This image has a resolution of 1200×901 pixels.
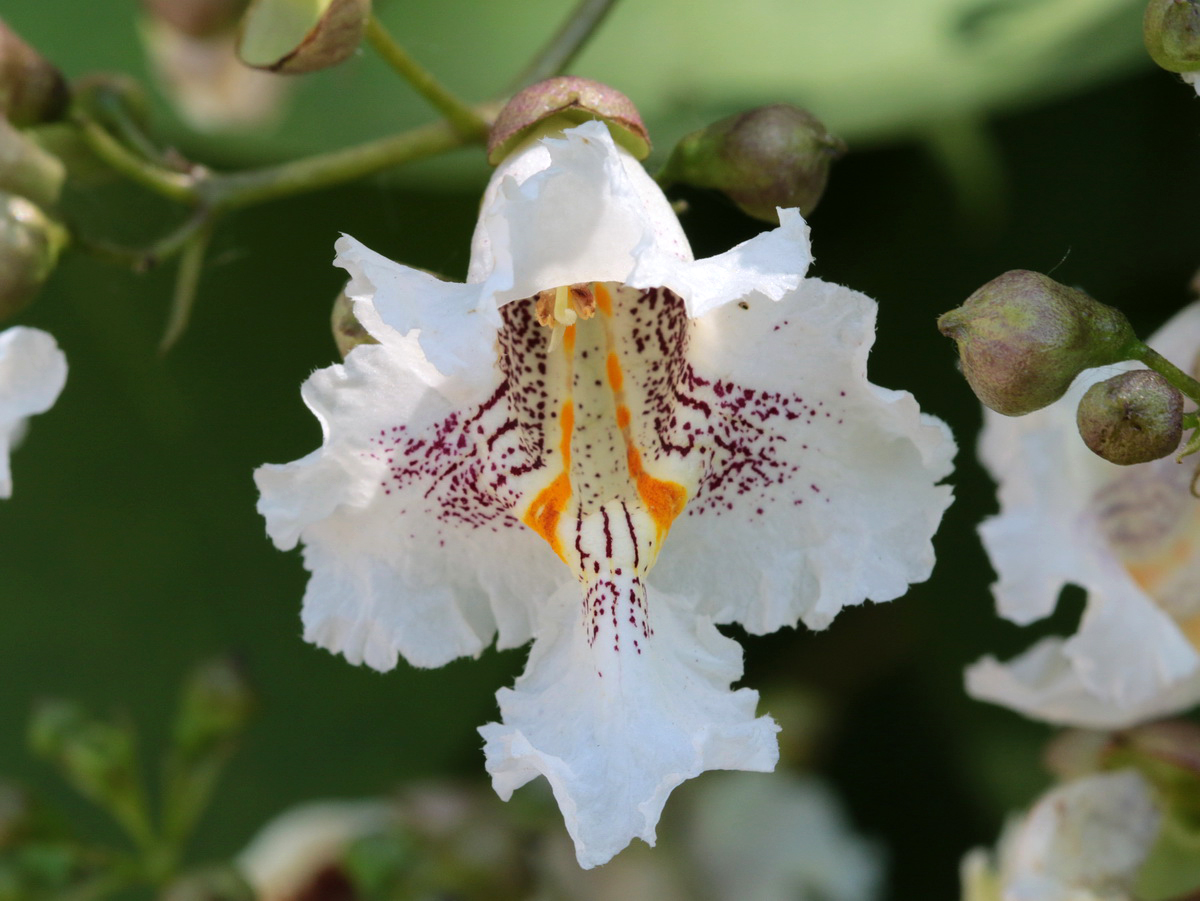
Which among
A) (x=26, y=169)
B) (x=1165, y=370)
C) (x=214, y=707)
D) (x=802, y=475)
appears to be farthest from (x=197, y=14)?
(x=1165, y=370)

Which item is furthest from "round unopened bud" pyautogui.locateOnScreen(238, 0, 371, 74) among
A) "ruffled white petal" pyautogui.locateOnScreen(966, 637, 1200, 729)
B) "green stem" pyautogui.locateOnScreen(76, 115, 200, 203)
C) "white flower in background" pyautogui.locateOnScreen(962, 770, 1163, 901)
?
"white flower in background" pyautogui.locateOnScreen(962, 770, 1163, 901)

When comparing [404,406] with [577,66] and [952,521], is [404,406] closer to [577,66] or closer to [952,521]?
[577,66]

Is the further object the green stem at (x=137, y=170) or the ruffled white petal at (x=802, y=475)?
the green stem at (x=137, y=170)

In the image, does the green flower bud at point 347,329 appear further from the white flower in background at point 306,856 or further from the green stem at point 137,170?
the white flower in background at point 306,856

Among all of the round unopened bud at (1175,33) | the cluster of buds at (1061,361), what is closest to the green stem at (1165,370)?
the cluster of buds at (1061,361)

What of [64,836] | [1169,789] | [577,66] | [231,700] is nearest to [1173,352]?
[1169,789]

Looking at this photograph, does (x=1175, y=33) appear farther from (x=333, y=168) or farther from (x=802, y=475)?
(x=333, y=168)
